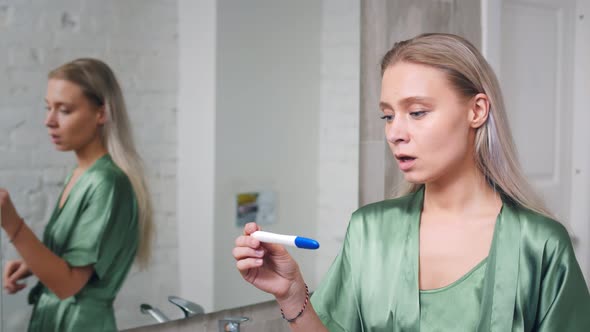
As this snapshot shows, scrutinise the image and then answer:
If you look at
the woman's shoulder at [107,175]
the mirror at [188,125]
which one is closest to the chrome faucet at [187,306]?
the mirror at [188,125]

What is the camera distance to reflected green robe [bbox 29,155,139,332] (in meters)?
1.45

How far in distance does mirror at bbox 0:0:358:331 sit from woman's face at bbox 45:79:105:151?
2 centimetres

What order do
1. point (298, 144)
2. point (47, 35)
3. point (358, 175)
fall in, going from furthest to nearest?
1. point (358, 175)
2. point (298, 144)
3. point (47, 35)

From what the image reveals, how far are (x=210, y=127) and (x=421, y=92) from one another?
631 mm

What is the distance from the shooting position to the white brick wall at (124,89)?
138cm

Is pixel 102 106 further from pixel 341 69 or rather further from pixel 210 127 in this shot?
pixel 341 69

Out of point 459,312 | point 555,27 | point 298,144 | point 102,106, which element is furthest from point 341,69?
point 555,27

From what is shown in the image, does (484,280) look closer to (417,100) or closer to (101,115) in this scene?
(417,100)

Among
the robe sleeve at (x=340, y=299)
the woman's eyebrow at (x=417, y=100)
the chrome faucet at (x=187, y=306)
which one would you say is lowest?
the chrome faucet at (x=187, y=306)

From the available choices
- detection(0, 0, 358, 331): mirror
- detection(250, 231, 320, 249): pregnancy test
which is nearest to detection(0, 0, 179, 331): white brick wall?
detection(0, 0, 358, 331): mirror

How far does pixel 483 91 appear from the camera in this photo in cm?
126

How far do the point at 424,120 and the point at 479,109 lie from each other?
11 centimetres

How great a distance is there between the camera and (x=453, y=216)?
4.27 feet

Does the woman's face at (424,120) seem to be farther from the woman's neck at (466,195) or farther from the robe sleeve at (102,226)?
the robe sleeve at (102,226)
